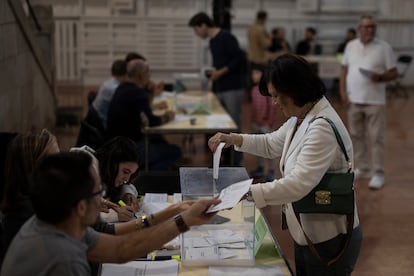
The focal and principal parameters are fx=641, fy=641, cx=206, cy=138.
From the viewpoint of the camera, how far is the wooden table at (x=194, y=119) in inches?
224

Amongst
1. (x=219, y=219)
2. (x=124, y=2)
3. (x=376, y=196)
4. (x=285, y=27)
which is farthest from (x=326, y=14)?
(x=219, y=219)

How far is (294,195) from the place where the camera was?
2.48m

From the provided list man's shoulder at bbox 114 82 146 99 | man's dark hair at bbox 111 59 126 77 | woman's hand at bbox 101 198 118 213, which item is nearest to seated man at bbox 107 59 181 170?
man's shoulder at bbox 114 82 146 99

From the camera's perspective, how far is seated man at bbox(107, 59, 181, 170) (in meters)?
5.52

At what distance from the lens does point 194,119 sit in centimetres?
593

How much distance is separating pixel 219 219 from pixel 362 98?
377 cm

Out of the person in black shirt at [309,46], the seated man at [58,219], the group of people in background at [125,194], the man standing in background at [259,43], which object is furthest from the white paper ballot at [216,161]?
the person in black shirt at [309,46]

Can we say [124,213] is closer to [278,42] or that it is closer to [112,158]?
[112,158]

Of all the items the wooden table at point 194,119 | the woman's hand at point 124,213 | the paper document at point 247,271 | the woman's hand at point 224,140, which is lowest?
the wooden table at point 194,119

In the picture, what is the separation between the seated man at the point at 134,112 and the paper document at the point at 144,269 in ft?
9.90

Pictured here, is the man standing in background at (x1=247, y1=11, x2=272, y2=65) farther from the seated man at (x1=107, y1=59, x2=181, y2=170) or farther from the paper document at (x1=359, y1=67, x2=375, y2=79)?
the seated man at (x1=107, y1=59, x2=181, y2=170)

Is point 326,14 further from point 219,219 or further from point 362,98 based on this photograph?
point 219,219

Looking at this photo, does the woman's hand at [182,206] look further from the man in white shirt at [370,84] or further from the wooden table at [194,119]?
the man in white shirt at [370,84]

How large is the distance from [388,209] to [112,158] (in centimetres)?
345
